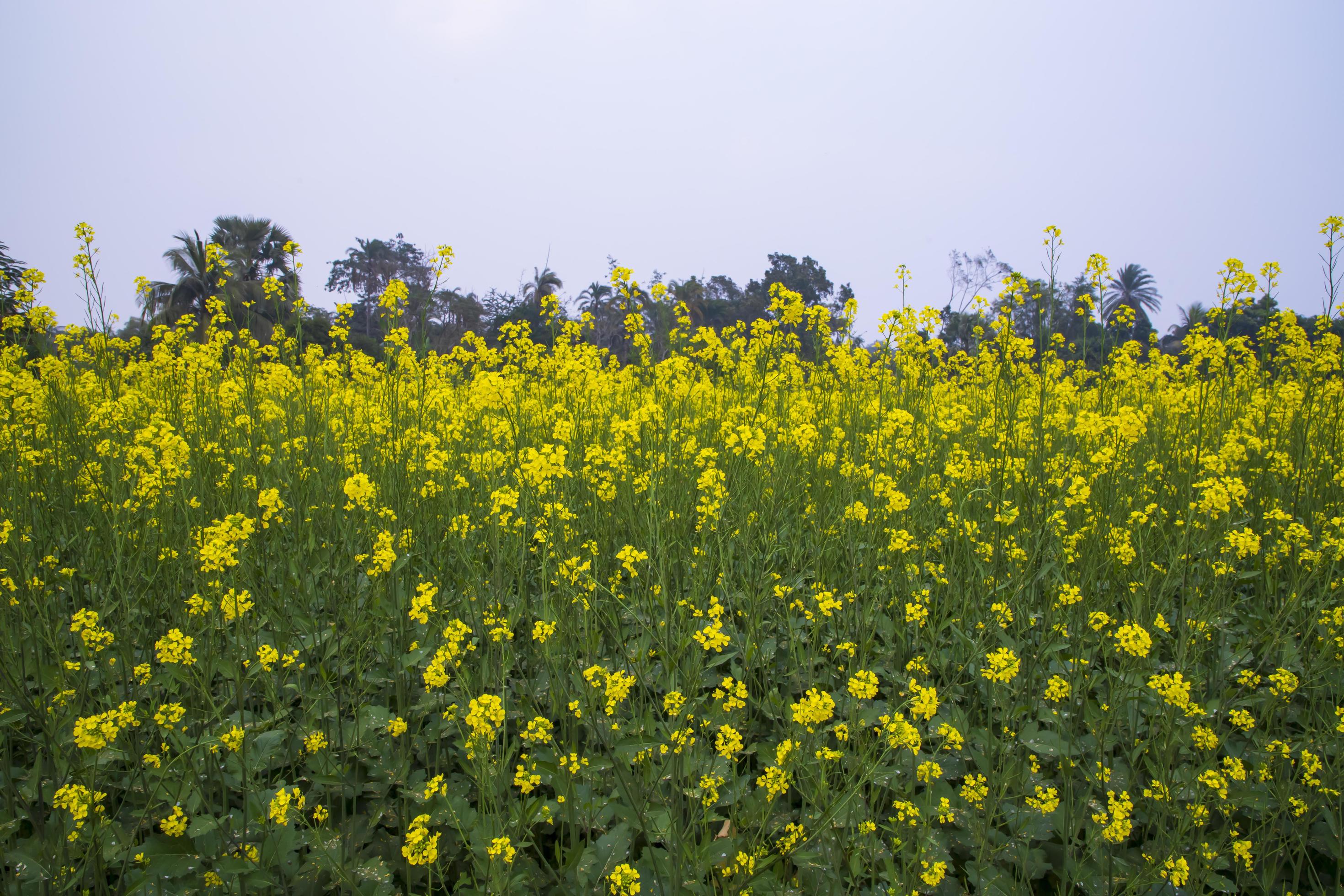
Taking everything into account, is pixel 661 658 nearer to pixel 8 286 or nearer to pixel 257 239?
pixel 8 286

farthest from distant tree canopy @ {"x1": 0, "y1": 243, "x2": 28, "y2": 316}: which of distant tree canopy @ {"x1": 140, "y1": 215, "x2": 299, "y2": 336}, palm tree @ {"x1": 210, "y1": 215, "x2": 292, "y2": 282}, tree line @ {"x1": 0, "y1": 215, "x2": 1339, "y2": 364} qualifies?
palm tree @ {"x1": 210, "y1": 215, "x2": 292, "y2": 282}

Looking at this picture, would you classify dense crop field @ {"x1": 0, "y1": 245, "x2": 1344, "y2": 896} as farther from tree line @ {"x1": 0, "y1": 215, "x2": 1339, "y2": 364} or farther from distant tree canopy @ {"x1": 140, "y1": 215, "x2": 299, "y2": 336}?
distant tree canopy @ {"x1": 140, "y1": 215, "x2": 299, "y2": 336}

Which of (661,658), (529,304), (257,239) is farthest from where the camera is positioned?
(529,304)

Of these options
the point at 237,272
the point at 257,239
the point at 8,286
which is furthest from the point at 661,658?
the point at 257,239

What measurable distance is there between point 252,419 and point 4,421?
221 cm

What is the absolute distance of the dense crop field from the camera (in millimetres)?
1595

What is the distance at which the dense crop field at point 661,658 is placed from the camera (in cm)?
159

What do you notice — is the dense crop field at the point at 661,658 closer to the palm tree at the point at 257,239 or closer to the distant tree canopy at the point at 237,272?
the distant tree canopy at the point at 237,272

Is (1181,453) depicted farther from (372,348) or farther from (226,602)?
(372,348)

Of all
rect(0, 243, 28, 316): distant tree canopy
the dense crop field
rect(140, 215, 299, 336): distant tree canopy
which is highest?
rect(140, 215, 299, 336): distant tree canopy

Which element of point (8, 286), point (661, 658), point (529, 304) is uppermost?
point (529, 304)

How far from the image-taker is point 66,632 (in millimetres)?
2422

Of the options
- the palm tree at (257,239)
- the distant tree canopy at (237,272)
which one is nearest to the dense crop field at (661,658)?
the distant tree canopy at (237,272)

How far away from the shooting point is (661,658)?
2.45 metres
